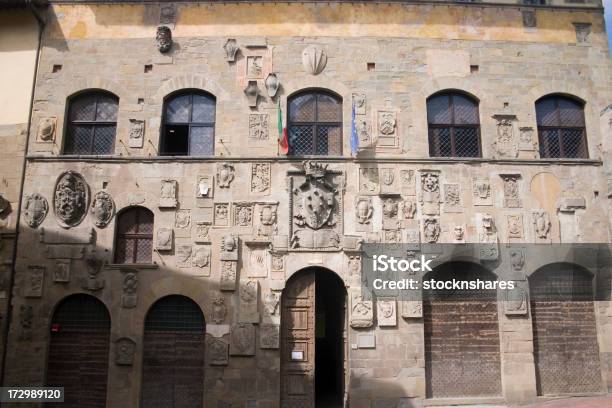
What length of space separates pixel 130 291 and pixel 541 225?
9670 millimetres

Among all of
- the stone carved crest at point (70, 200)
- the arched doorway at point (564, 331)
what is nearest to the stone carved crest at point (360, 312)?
the arched doorway at point (564, 331)

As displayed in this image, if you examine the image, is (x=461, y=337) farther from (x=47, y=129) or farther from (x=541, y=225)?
(x=47, y=129)

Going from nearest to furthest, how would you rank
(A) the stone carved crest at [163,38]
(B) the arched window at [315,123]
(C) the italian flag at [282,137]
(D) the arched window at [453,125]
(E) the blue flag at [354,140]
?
1. (E) the blue flag at [354,140]
2. (C) the italian flag at [282,137]
3. (B) the arched window at [315,123]
4. (D) the arched window at [453,125]
5. (A) the stone carved crest at [163,38]

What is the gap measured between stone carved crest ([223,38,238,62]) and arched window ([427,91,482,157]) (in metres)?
5.02

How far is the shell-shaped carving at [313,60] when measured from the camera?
12.7 metres

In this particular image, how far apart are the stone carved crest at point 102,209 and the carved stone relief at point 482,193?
859cm

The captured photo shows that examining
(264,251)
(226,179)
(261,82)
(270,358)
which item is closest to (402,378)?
(270,358)

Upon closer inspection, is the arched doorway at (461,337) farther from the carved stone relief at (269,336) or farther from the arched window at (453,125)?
the carved stone relief at (269,336)

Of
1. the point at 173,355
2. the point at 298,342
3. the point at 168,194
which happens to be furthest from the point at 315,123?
the point at 173,355

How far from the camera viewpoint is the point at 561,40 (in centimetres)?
1321

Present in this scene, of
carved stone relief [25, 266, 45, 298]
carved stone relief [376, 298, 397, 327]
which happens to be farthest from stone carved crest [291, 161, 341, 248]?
carved stone relief [25, 266, 45, 298]

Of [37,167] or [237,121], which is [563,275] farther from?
[37,167]

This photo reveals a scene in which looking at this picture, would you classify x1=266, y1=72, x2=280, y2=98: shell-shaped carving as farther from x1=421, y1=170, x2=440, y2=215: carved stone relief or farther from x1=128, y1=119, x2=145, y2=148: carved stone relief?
x1=421, y1=170, x2=440, y2=215: carved stone relief

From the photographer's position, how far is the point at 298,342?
1152 centimetres
